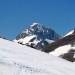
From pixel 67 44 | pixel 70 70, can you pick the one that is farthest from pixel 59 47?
pixel 70 70

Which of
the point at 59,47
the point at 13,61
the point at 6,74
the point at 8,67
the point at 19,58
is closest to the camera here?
the point at 6,74

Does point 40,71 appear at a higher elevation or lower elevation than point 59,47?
lower

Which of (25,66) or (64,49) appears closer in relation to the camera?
(25,66)

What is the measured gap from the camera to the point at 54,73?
12242 millimetres

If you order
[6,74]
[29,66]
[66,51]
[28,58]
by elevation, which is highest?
[66,51]

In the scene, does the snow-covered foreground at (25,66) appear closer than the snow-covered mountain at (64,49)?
Yes

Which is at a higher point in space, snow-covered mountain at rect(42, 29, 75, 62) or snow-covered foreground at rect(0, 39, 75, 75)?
snow-covered mountain at rect(42, 29, 75, 62)

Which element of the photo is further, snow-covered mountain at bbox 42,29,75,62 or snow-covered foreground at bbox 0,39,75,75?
snow-covered mountain at bbox 42,29,75,62

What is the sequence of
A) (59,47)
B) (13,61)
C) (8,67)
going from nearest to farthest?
(8,67), (13,61), (59,47)

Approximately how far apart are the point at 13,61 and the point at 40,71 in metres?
1.01

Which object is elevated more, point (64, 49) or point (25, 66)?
point (64, 49)

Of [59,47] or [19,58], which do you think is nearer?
[19,58]

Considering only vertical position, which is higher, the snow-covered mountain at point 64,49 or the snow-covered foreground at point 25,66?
the snow-covered mountain at point 64,49

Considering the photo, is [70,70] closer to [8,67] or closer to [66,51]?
[8,67]
